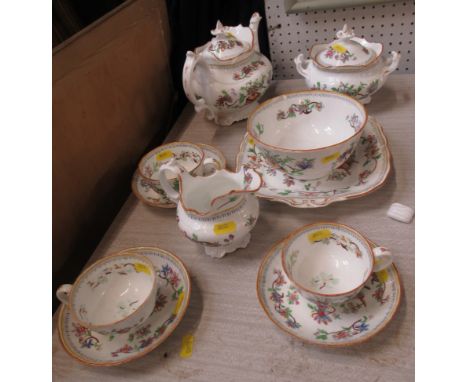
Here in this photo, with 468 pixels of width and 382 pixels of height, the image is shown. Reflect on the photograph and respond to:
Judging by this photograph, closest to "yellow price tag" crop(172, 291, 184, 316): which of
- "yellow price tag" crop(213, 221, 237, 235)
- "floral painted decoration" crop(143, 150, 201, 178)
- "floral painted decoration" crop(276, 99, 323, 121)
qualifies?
"yellow price tag" crop(213, 221, 237, 235)

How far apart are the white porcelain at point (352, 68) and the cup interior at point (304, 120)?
0.09 m

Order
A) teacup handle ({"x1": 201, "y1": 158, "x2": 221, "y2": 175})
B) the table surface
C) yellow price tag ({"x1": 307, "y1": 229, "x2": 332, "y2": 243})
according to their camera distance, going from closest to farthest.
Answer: the table surface < yellow price tag ({"x1": 307, "y1": 229, "x2": 332, "y2": 243}) < teacup handle ({"x1": 201, "y1": 158, "x2": 221, "y2": 175})

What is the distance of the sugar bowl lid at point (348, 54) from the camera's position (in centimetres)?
91

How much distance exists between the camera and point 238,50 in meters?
0.96

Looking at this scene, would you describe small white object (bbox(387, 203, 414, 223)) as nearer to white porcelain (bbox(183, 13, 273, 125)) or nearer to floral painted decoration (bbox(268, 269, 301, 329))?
floral painted decoration (bbox(268, 269, 301, 329))

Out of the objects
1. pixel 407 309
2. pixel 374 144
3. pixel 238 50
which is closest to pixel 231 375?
pixel 407 309

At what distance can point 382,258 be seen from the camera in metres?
0.56

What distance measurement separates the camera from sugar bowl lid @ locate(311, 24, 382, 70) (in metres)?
0.91

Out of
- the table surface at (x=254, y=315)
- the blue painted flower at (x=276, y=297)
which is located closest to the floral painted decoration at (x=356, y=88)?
the table surface at (x=254, y=315)

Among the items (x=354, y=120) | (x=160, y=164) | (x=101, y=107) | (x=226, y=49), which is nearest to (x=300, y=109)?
(x=354, y=120)

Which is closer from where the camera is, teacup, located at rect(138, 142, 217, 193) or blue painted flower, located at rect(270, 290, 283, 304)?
blue painted flower, located at rect(270, 290, 283, 304)

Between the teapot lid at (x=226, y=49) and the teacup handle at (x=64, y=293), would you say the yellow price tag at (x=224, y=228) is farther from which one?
the teapot lid at (x=226, y=49)

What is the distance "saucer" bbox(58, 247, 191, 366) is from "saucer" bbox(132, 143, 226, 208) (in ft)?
A: 0.61

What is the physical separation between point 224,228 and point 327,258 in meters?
0.18
